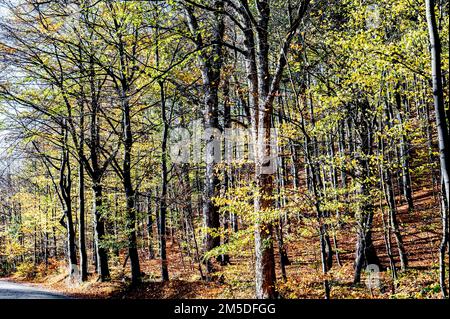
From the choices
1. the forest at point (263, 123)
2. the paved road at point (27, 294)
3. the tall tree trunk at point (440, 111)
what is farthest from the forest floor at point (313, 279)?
the tall tree trunk at point (440, 111)

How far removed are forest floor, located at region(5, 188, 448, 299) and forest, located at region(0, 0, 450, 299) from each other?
78 mm

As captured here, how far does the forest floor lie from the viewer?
27.8ft

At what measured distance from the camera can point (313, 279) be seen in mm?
10289

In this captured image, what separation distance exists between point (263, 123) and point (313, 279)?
549 cm

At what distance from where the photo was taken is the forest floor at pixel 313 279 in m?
8.47

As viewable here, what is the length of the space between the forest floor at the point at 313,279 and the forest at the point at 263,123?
0.26 feet

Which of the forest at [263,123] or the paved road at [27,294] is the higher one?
the forest at [263,123]

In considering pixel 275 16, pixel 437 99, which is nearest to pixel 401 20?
pixel 275 16

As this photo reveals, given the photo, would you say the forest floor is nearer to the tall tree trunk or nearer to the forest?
the forest

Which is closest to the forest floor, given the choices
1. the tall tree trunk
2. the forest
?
the forest

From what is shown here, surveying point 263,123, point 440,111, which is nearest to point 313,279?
point 263,123

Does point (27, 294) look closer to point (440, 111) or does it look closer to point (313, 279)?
point (313, 279)

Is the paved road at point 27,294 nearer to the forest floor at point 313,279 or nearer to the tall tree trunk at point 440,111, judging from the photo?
the forest floor at point 313,279
